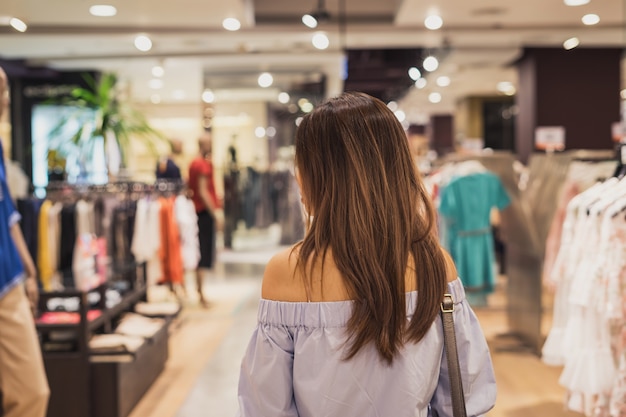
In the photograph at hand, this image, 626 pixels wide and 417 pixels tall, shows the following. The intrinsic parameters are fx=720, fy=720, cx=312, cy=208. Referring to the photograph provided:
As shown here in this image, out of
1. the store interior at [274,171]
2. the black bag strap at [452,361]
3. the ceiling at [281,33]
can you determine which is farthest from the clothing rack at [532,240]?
the black bag strap at [452,361]

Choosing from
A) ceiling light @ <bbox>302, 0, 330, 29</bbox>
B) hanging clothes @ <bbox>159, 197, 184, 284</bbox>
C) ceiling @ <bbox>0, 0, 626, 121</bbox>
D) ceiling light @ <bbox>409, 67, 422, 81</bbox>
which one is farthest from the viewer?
ceiling light @ <bbox>409, 67, 422, 81</bbox>

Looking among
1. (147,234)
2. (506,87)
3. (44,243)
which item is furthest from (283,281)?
(506,87)

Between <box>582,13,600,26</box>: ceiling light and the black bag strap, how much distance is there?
6632 mm

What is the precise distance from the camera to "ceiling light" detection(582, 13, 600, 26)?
7209 mm

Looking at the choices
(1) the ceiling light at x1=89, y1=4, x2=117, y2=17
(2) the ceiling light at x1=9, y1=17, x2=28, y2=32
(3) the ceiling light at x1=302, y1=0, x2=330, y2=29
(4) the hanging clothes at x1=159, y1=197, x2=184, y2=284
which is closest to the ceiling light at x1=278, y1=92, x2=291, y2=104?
(3) the ceiling light at x1=302, y1=0, x2=330, y2=29

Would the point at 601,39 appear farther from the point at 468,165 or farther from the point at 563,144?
the point at 468,165

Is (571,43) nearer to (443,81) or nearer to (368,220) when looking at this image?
(443,81)

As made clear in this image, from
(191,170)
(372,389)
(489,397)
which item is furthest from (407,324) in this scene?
(191,170)

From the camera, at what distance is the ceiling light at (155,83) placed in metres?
12.2

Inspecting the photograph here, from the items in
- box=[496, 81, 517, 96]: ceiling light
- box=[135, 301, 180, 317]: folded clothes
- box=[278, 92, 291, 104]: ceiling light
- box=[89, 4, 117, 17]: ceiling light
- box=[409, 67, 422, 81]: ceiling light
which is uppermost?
box=[496, 81, 517, 96]: ceiling light

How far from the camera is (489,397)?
147 cm

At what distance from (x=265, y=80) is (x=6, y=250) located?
27.6 ft

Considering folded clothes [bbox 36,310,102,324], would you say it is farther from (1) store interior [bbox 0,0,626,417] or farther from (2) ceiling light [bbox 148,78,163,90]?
(2) ceiling light [bbox 148,78,163,90]

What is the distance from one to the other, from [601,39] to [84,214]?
6.35 metres
